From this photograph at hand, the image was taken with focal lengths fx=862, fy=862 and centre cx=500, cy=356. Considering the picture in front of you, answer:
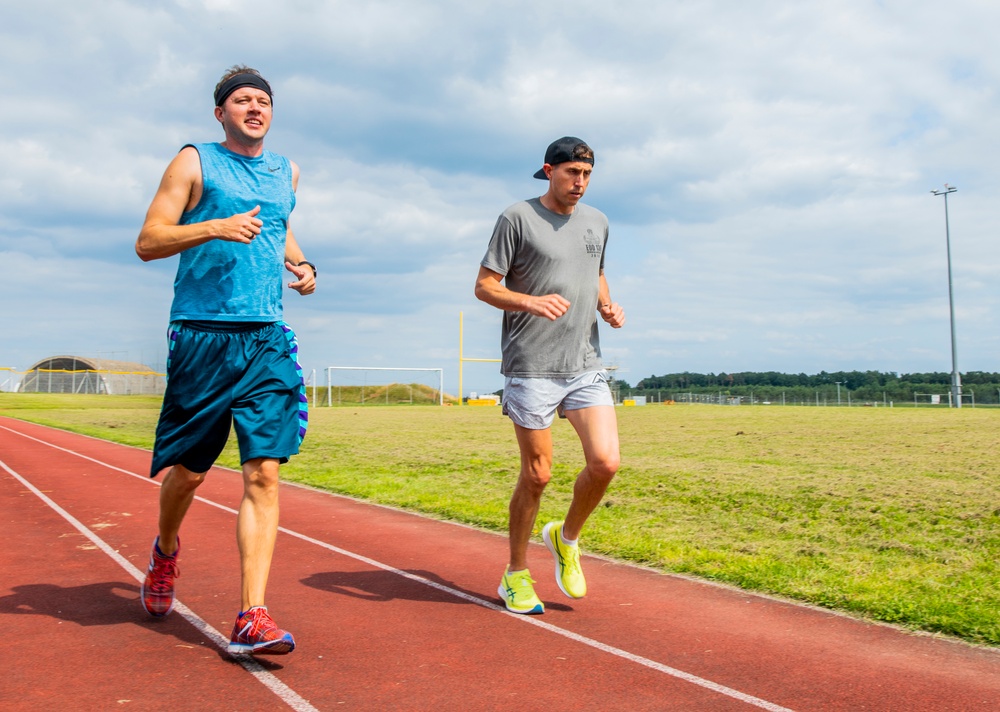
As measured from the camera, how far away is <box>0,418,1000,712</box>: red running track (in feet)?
10.5

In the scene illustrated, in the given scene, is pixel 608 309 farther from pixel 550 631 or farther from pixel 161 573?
pixel 161 573

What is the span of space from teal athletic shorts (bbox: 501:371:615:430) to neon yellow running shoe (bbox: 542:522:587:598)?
2.17ft

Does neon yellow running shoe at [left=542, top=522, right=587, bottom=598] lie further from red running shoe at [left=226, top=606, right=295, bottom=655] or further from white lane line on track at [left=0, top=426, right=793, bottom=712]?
red running shoe at [left=226, top=606, right=295, bottom=655]

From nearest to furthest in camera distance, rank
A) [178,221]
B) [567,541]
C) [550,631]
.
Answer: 1. [178,221]
2. [550,631]
3. [567,541]

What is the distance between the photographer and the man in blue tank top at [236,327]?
11.9 feet

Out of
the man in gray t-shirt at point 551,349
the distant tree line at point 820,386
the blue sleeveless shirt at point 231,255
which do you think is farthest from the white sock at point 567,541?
the distant tree line at point 820,386

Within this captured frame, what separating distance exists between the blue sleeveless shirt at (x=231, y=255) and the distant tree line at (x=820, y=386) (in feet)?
207

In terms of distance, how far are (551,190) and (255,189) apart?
1512 mm

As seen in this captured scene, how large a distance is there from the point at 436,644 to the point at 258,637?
84cm

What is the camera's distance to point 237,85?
12.3 ft

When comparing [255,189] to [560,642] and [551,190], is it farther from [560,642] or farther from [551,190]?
[560,642]

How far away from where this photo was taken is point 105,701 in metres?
3.14

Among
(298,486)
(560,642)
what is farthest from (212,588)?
(298,486)

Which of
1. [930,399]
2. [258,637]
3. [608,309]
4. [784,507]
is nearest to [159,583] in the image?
[258,637]
